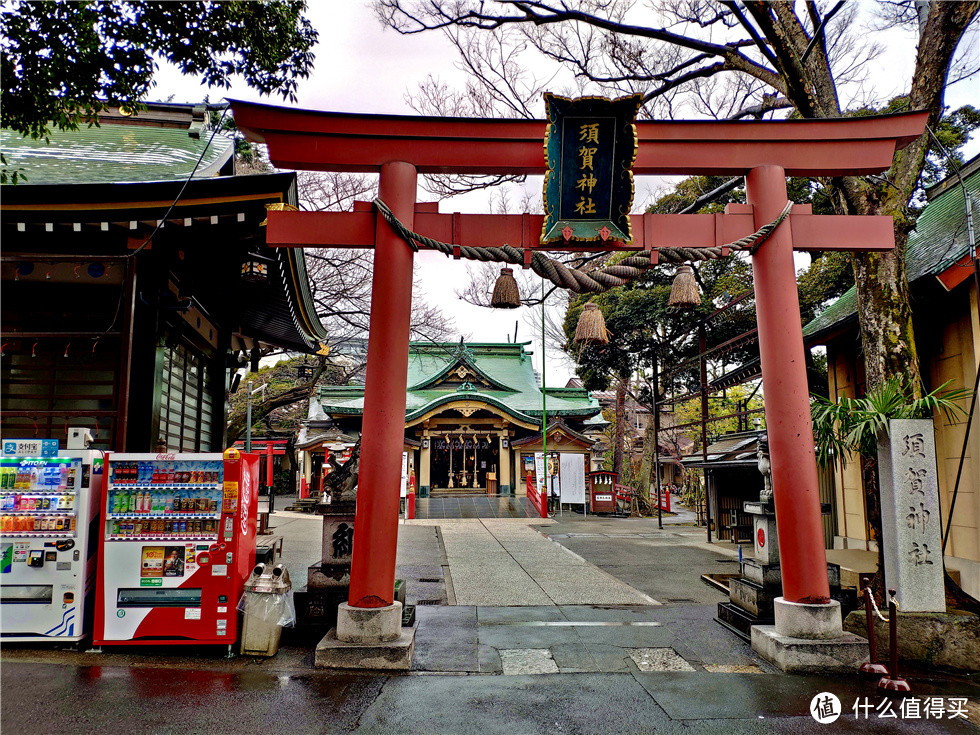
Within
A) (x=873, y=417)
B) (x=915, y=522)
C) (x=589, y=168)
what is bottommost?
(x=915, y=522)

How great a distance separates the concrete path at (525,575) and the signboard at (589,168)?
5.10m

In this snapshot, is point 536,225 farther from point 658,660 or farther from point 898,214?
point 898,214

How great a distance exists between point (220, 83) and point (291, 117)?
129cm

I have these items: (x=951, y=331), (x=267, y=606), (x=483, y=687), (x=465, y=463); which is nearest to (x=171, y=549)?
(x=267, y=606)

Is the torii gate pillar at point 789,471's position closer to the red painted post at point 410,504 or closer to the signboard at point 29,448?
the signboard at point 29,448

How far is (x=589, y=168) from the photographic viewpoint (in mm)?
6180

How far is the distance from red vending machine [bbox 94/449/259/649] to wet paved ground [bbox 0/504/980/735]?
272 millimetres

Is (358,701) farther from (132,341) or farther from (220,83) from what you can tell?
(220,83)

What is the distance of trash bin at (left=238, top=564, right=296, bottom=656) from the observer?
5984 mm

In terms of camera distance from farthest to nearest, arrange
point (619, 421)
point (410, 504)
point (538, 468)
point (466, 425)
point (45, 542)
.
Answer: point (466, 425) < point (538, 468) < point (619, 421) < point (410, 504) < point (45, 542)

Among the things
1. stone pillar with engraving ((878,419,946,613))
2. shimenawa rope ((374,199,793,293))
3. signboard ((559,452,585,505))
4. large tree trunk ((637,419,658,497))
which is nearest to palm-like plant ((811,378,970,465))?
stone pillar with engraving ((878,419,946,613))

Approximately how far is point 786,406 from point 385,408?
393 centimetres

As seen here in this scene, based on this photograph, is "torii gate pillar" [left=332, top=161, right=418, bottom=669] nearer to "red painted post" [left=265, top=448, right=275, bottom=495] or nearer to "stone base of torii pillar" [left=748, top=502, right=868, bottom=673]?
"stone base of torii pillar" [left=748, top=502, right=868, bottom=673]

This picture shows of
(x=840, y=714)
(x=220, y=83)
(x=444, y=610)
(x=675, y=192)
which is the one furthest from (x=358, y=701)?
(x=675, y=192)
